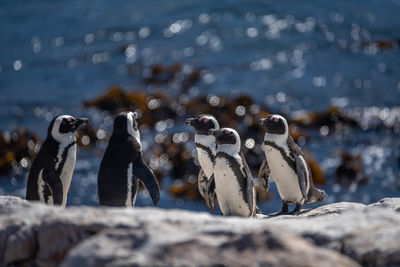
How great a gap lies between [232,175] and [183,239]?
2.41 metres

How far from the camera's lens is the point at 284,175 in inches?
242

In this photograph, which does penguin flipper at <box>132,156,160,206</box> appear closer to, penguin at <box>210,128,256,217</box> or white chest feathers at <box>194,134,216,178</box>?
penguin at <box>210,128,256,217</box>

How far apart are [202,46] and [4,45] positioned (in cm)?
479

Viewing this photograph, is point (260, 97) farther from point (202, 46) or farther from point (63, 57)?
point (63, 57)

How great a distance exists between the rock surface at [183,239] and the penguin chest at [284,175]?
2.19m

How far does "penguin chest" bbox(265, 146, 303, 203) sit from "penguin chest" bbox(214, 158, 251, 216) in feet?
1.72

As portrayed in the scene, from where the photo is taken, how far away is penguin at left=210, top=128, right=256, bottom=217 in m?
5.67

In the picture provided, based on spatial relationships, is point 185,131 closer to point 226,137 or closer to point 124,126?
point 124,126

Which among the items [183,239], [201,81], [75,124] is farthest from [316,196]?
[201,81]

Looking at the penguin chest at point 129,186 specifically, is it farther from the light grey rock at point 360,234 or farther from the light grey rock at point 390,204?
the light grey rock at point 360,234

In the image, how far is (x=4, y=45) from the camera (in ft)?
58.5

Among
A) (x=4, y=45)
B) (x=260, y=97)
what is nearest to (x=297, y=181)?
(x=260, y=97)

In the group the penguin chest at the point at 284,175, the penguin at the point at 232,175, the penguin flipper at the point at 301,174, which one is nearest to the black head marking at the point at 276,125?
the penguin chest at the point at 284,175

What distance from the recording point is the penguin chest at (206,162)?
6527 millimetres
